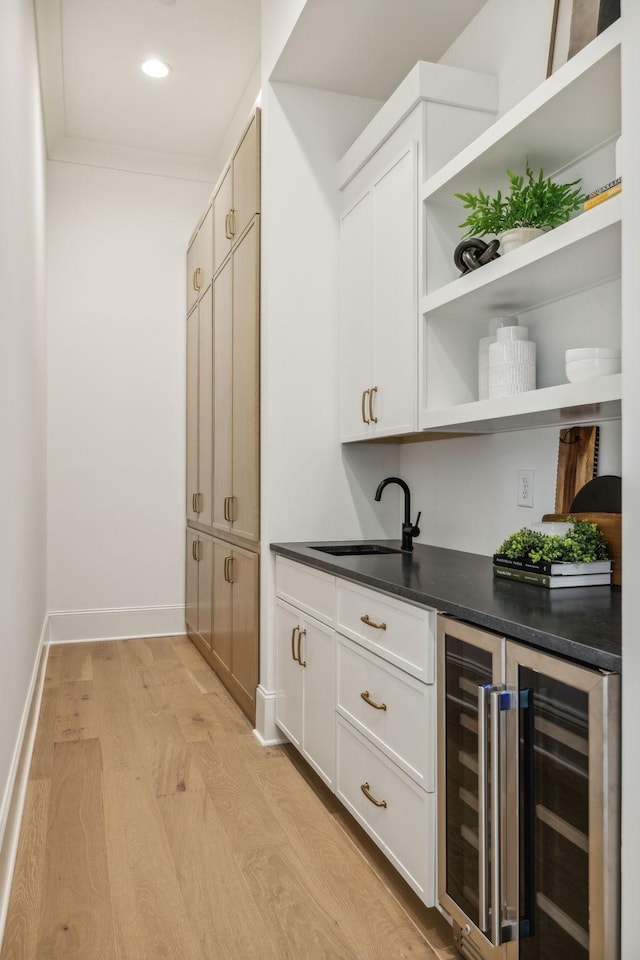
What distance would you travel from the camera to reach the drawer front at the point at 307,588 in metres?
2.26

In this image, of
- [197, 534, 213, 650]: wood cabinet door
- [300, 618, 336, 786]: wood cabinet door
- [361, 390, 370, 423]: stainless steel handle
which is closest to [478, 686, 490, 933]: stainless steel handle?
[300, 618, 336, 786]: wood cabinet door

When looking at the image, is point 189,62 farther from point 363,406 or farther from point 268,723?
point 268,723

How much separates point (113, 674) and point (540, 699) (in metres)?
3.04

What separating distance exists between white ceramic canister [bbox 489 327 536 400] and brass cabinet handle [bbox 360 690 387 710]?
0.88 meters

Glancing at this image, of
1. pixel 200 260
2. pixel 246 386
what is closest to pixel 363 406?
pixel 246 386

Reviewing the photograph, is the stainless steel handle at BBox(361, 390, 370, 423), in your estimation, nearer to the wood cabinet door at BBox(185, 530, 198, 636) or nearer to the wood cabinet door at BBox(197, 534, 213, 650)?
the wood cabinet door at BBox(197, 534, 213, 650)

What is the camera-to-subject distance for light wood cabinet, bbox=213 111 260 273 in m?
2.99

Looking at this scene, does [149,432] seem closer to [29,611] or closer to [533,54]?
[29,611]

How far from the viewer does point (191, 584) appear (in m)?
4.53

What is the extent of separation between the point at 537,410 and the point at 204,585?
2807 millimetres

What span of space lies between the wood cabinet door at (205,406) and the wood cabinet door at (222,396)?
0.37 ft

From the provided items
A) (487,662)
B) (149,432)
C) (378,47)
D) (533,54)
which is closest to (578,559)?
(487,662)

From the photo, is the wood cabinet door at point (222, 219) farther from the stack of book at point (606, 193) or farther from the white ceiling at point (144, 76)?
the stack of book at point (606, 193)

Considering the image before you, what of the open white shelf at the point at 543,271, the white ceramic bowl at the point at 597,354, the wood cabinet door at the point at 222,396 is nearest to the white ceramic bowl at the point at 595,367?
the white ceramic bowl at the point at 597,354
